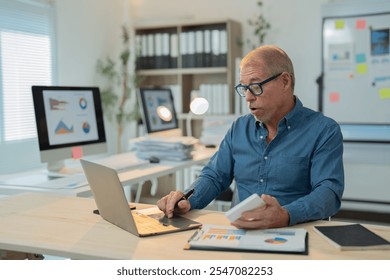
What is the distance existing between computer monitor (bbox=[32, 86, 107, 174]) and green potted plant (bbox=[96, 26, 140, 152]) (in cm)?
199

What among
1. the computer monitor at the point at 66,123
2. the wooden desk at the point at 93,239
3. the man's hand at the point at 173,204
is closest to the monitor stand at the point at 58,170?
the computer monitor at the point at 66,123

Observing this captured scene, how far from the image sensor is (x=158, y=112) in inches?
137

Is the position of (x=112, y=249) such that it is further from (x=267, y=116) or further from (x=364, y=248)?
(x=267, y=116)

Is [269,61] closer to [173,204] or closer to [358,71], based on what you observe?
[173,204]

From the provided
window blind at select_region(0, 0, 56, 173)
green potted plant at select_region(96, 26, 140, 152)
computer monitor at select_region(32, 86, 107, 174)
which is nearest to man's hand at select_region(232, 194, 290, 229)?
computer monitor at select_region(32, 86, 107, 174)

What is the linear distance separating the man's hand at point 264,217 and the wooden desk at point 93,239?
11 cm

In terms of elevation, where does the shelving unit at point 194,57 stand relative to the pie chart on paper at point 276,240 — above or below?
above

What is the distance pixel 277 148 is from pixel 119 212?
2.23 ft

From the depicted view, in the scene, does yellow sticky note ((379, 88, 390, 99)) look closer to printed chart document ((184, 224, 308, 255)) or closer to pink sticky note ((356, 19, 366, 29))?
pink sticky note ((356, 19, 366, 29))

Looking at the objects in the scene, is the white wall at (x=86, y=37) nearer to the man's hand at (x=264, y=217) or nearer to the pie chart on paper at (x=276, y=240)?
the man's hand at (x=264, y=217)

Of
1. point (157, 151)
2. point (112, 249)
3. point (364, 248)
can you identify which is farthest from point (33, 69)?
point (364, 248)

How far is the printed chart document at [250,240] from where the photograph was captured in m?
1.26

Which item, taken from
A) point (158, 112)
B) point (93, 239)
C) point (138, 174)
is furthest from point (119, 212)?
point (158, 112)

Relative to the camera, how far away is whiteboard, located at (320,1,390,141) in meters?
4.12
